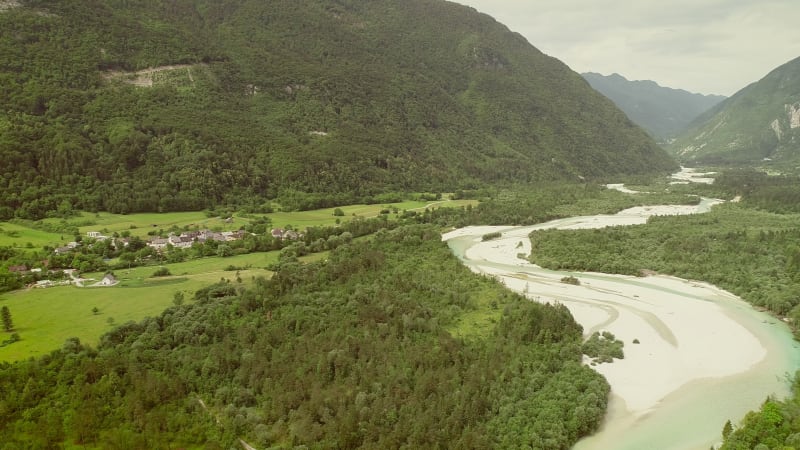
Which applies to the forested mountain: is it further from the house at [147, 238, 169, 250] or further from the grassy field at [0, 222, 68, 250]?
the house at [147, 238, 169, 250]

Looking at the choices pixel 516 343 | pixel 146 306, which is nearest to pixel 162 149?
pixel 146 306

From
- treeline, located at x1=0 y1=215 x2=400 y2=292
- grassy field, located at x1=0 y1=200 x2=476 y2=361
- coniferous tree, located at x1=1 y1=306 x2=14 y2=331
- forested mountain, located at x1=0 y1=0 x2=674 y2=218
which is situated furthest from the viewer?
forested mountain, located at x1=0 y1=0 x2=674 y2=218

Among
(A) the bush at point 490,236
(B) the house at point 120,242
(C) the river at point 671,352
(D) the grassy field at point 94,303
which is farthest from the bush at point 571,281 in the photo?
(B) the house at point 120,242

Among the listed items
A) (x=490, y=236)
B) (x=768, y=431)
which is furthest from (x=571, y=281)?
(x=768, y=431)

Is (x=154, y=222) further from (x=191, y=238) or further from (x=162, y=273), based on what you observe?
(x=162, y=273)

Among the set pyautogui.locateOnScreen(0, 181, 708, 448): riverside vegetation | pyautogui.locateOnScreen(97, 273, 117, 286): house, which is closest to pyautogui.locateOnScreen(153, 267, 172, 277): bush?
pyautogui.locateOnScreen(97, 273, 117, 286): house

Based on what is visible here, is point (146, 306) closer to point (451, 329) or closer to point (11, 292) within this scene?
point (11, 292)
